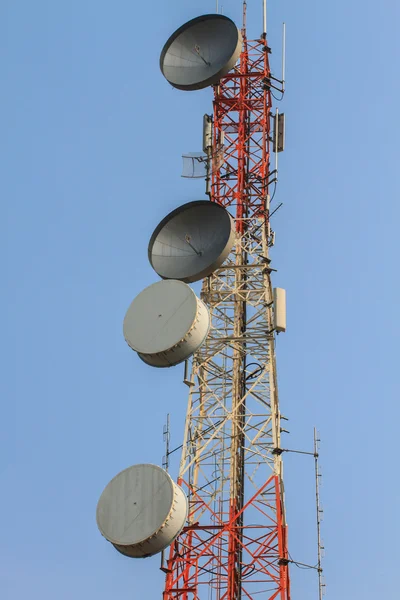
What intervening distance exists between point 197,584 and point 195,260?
12.0 meters

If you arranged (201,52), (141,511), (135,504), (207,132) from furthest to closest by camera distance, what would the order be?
(201,52), (207,132), (135,504), (141,511)

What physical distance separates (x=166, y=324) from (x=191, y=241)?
191 inches

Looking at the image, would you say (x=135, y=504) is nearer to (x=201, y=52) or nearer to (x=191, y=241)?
(x=191, y=241)

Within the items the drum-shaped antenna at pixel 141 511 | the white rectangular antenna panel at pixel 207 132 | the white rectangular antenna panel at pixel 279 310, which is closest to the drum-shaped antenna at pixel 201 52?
the white rectangular antenna panel at pixel 207 132

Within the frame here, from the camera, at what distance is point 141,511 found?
132ft

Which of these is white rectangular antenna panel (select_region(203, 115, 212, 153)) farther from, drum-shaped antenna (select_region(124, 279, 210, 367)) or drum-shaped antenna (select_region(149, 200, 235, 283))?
drum-shaped antenna (select_region(124, 279, 210, 367))

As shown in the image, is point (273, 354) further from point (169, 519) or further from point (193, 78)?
point (193, 78)

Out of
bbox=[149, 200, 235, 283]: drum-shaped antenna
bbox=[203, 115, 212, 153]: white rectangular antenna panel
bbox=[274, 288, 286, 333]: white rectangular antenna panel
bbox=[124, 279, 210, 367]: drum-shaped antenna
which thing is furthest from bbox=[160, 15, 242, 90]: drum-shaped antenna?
bbox=[124, 279, 210, 367]: drum-shaped antenna

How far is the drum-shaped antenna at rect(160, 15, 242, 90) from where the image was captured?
5012cm

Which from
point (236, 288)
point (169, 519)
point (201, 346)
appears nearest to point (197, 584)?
point (169, 519)

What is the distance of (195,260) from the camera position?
46.9 m

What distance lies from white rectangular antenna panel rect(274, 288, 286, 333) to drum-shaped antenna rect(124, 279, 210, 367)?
3347 millimetres

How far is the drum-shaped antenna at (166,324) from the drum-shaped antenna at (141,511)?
4.26 metres

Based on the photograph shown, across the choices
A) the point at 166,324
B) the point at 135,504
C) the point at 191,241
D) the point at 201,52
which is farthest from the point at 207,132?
the point at 135,504
